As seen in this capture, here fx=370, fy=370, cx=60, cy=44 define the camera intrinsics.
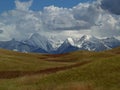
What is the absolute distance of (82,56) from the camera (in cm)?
10994

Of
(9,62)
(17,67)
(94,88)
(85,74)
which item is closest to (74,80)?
(85,74)

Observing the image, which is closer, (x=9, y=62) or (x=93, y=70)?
(x=93, y=70)

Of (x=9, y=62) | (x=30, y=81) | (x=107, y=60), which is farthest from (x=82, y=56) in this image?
(x=30, y=81)

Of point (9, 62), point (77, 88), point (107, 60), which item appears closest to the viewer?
point (77, 88)

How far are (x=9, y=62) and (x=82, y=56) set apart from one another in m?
36.5

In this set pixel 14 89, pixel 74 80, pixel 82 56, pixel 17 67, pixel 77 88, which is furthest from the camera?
pixel 82 56

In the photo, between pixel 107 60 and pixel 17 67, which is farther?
pixel 17 67

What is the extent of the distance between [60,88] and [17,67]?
3983 centimetres

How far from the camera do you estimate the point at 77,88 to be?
32.8m

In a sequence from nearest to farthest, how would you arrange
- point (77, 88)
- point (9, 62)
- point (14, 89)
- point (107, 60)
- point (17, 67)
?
point (77, 88) < point (14, 89) < point (107, 60) < point (17, 67) < point (9, 62)

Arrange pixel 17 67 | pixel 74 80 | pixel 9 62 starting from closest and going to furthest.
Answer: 1. pixel 74 80
2. pixel 17 67
3. pixel 9 62

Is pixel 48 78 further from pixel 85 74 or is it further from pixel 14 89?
pixel 14 89

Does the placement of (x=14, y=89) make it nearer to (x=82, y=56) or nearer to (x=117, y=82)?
(x=117, y=82)

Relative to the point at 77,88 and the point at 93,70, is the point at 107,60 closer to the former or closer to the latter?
the point at 93,70
